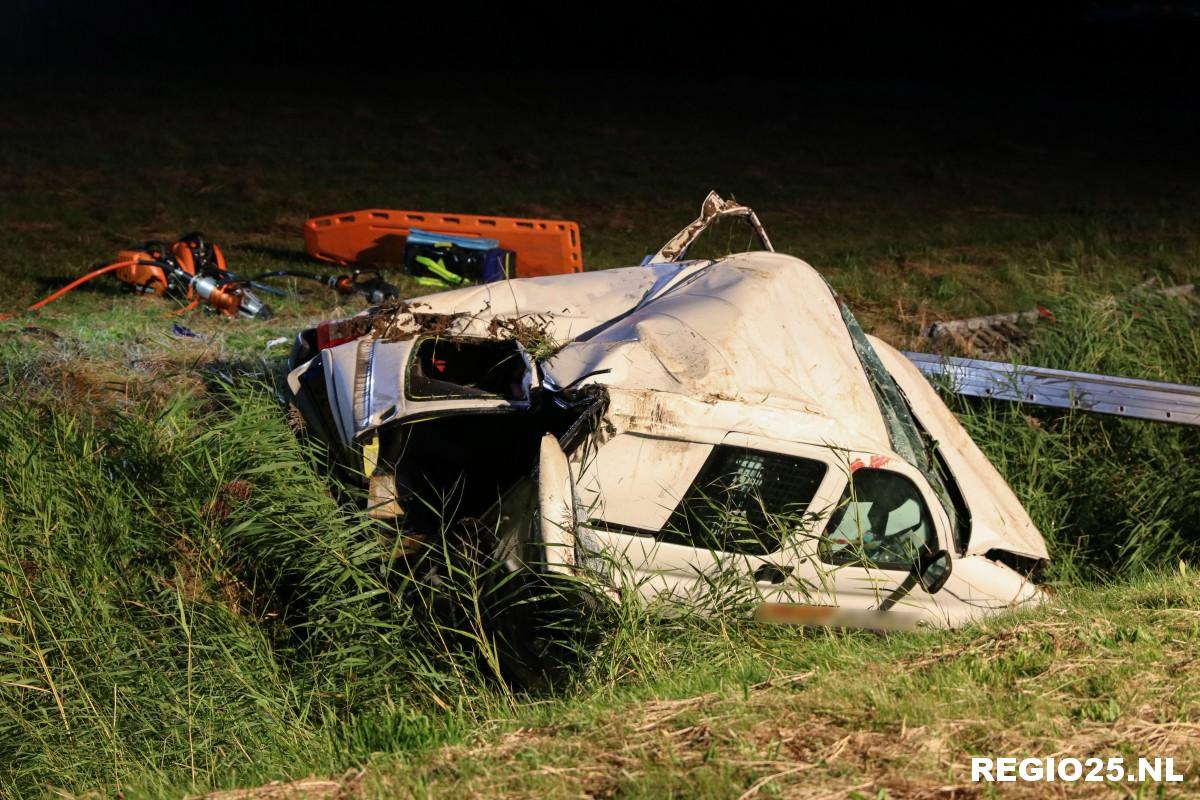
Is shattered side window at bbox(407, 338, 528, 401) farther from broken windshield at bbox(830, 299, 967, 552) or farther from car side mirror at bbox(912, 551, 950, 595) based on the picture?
car side mirror at bbox(912, 551, 950, 595)

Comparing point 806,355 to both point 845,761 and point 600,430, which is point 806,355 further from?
point 845,761

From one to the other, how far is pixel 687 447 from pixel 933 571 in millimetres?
1186

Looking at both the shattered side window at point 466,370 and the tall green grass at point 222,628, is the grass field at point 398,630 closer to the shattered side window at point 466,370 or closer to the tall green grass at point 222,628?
the tall green grass at point 222,628

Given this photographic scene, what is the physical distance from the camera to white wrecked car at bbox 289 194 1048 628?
14.3ft

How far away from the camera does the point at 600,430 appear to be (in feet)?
13.9

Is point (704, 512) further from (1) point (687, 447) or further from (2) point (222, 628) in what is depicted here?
(2) point (222, 628)

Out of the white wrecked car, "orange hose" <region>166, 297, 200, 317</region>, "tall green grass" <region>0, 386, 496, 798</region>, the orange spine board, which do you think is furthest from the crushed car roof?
the orange spine board

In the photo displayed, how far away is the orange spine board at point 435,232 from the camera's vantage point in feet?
31.0

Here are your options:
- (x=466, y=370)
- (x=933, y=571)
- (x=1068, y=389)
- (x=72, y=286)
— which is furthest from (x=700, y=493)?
(x=72, y=286)

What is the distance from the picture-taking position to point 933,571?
4797mm

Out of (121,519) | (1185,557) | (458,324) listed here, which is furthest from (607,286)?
(1185,557)

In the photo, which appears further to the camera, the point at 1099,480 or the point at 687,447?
the point at 1099,480

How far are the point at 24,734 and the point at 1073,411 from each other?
568cm

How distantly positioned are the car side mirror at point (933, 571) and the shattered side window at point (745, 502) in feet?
1.97
